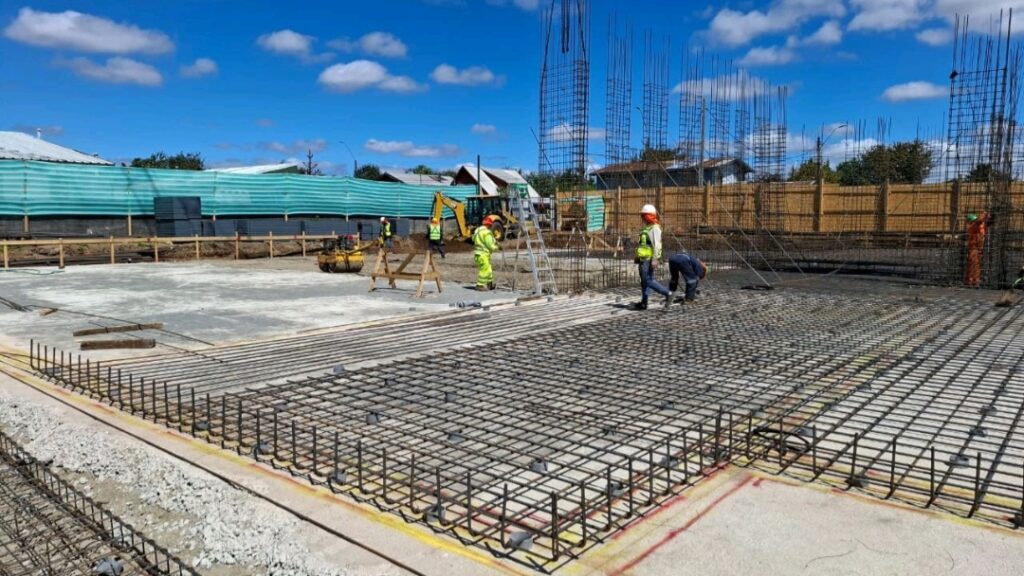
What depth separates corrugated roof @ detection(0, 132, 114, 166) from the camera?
27906 millimetres

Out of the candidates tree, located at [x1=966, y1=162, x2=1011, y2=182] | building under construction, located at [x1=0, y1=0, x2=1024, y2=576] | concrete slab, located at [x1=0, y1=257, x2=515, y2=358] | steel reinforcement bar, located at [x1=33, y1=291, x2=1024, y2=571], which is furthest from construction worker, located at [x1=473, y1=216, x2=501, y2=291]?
tree, located at [x1=966, y1=162, x2=1011, y2=182]

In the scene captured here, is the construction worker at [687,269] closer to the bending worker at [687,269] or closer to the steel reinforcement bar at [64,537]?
the bending worker at [687,269]

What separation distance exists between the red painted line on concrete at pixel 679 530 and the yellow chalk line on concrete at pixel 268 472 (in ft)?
1.17

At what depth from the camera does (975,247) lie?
1123 centimetres

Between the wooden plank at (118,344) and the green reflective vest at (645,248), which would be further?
the green reflective vest at (645,248)

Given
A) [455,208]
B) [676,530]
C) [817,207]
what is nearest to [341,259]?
[455,208]

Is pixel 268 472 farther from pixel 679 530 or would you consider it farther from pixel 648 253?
pixel 648 253

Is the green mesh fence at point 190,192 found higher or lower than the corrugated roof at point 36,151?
lower

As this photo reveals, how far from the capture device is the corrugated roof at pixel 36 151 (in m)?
27.9

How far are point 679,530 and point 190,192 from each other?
Result: 21.5 metres

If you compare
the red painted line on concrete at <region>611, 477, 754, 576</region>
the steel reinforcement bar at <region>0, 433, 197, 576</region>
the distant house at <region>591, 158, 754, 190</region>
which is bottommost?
the steel reinforcement bar at <region>0, 433, 197, 576</region>

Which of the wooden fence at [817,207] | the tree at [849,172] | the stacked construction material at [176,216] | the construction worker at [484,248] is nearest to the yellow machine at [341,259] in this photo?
the construction worker at [484,248]

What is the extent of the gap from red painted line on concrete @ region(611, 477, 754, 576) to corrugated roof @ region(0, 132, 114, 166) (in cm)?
3160

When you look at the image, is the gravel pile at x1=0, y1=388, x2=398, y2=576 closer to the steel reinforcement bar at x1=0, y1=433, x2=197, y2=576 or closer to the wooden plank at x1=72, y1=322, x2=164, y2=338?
the steel reinforcement bar at x1=0, y1=433, x2=197, y2=576
